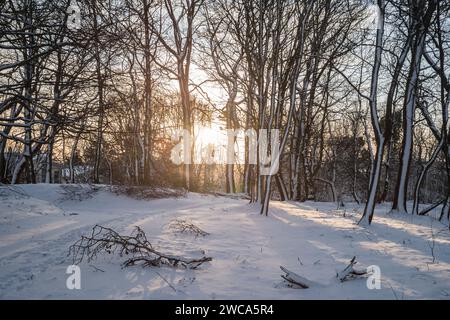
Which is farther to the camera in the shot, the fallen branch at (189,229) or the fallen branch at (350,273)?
the fallen branch at (189,229)

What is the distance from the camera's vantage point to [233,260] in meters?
3.96

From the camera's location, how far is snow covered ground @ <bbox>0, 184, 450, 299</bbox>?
9.38ft

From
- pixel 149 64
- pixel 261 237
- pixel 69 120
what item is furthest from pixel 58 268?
pixel 149 64

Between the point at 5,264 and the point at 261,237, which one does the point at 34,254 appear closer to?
the point at 5,264

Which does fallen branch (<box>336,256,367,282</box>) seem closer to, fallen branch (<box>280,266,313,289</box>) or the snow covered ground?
the snow covered ground

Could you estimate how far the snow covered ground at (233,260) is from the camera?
2859mm

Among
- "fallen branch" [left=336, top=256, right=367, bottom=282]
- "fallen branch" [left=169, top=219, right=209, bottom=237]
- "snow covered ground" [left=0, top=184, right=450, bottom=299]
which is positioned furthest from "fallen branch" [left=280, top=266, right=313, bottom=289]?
"fallen branch" [left=169, top=219, right=209, bottom=237]

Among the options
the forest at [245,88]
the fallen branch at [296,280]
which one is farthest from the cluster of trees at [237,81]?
the fallen branch at [296,280]

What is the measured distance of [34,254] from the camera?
13.1ft

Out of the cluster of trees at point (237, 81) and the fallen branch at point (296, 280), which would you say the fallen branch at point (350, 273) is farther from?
the cluster of trees at point (237, 81)

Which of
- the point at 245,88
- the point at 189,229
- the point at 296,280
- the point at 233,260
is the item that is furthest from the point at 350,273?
the point at 245,88

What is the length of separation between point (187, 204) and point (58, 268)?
8.39m

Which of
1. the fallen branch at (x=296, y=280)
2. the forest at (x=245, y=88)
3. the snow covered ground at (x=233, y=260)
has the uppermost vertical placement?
the forest at (x=245, y=88)

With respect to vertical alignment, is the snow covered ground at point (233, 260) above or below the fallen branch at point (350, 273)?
below
